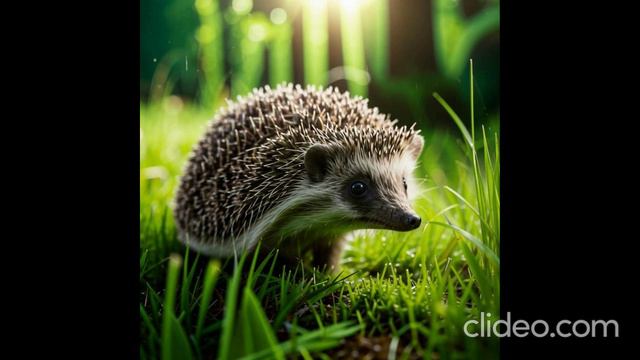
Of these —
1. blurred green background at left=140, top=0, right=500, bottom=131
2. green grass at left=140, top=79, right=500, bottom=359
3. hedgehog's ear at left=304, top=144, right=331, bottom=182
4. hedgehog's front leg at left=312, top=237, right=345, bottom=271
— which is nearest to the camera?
green grass at left=140, top=79, right=500, bottom=359

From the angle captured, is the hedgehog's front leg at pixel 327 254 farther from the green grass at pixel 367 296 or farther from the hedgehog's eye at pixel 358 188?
the hedgehog's eye at pixel 358 188

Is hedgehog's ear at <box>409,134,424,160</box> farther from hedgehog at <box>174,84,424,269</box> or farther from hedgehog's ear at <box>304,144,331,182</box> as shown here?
hedgehog's ear at <box>304,144,331,182</box>

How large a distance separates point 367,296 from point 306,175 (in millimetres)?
584

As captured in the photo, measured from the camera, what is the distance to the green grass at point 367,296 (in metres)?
1.60

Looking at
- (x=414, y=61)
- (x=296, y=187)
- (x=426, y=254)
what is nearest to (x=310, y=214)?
(x=296, y=187)

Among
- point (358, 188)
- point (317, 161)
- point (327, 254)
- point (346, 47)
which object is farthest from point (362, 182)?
point (346, 47)

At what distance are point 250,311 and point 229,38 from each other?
48.8 inches

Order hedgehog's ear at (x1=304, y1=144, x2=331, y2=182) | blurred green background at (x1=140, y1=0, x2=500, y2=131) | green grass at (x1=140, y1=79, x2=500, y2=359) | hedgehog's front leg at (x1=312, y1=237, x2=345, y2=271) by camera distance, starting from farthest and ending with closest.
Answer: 1. hedgehog's front leg at (x1=312, y1=237, x2=345, y2=271)
2. hedgehog's ear at (x1=304, y1=144, x2=331, y2=182)
3. blurred green background at (x1=140, y1=0, x2=500, y2=131)
4. green grass at (x1=140, y1=79, x2=500, y2=359)

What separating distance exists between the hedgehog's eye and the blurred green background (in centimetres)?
30

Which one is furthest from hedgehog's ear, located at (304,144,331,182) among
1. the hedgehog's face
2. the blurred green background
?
the blurred green background

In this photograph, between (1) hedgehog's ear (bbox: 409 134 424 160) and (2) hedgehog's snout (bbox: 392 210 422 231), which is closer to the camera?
(2) hedgehog's snout (bbox: 392 210 422 231)

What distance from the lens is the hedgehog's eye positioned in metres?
2.26

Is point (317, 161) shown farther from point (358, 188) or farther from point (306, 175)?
point (358, 188)
